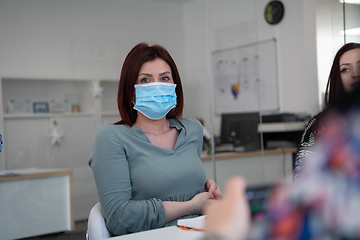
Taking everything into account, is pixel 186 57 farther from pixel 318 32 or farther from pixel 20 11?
pixel 318 32

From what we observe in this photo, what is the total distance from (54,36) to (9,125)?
2.10 feet

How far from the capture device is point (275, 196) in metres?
0.35

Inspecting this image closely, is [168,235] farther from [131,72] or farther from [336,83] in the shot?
[336,83]

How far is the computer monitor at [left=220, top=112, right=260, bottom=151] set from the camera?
3.26 meters

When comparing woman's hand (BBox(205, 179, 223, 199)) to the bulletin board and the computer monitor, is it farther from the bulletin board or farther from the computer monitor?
the bulletin board

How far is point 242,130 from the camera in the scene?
10.9 ft

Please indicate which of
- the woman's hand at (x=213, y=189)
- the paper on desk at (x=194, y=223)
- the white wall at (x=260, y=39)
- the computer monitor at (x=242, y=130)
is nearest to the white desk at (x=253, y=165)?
the computer monitor at (x=242, y=130)

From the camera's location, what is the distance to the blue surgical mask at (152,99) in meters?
1.52

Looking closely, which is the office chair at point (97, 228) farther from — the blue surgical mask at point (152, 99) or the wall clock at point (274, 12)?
the wall clock at point (274, 12)

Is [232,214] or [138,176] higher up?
[232,214]

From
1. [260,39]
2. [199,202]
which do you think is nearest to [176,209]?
[199,202]

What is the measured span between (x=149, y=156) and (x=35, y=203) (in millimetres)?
1236

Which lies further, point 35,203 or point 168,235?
point 35,203

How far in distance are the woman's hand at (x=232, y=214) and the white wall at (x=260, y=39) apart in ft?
8.22
